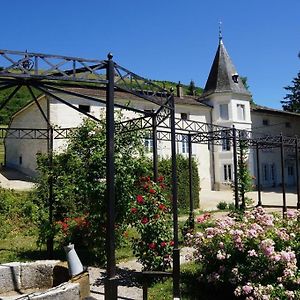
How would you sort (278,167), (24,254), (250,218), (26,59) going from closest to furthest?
(26,59) < (250,218) < (24,254) < (278,167)

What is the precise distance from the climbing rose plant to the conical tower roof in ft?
85.1

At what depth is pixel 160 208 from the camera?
24.2ft

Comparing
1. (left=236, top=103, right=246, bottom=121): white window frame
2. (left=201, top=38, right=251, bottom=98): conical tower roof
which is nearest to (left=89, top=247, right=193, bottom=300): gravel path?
(left=236, top=103, right=246, bottom=121): white window frame

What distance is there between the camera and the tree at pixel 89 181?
8391 millimetres

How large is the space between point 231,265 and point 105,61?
392 centimetres

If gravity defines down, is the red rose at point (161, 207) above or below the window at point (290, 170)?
below

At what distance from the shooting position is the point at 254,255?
19.7 ft

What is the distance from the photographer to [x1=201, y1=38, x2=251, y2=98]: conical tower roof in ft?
107

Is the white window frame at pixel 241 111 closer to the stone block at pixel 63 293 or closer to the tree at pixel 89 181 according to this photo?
the tree at pixel 89 181

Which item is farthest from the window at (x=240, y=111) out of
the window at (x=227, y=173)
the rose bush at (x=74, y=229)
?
the rose bush at (x=74, y=229)

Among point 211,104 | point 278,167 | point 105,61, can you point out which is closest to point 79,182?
point 105,61

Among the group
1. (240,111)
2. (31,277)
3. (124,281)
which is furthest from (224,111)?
(31,277)

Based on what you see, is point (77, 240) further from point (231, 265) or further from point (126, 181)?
point (231, 265)

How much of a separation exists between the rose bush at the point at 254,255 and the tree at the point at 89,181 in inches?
85.3
